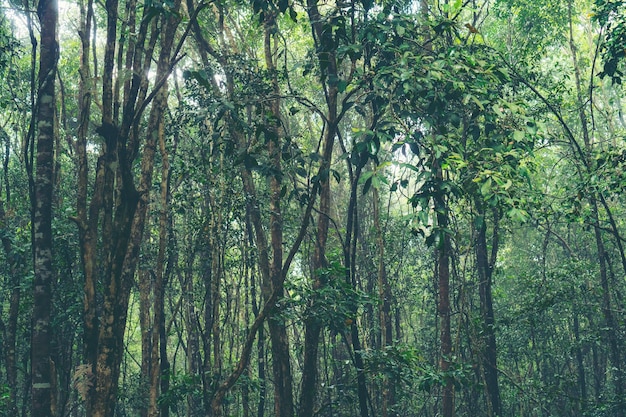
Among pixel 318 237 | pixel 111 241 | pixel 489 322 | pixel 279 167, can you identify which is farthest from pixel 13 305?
pixel 489 322

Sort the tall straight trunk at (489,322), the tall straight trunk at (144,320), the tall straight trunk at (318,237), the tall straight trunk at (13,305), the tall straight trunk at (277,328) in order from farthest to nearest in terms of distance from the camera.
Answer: the tall straight trunk at (489,322) < the tall straight trunk at (144,320) < the tall straight trunk at (13,305) < the tall straight trunk at (277,328) < the tall straight trunk at (318,237)

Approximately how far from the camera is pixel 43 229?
14.5ft

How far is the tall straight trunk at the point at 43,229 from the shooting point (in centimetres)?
429

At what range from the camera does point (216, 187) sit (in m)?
7.91

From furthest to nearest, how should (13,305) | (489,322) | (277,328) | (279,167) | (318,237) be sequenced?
(489,322), (13,305), (277,328), (318,237), (279,167)

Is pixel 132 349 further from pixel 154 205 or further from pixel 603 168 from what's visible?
pixel 603 168

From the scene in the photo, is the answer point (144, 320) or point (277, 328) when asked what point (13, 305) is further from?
point (277, 328)

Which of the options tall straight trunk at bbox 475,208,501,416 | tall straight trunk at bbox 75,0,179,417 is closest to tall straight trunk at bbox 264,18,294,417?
tall straight trunk at bbox 75,0,179,417

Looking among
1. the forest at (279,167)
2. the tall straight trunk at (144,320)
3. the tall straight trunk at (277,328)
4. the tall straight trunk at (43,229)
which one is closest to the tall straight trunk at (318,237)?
the forest at (279,167)

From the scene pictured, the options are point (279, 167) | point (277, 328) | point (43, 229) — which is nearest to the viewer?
point (43, 229)

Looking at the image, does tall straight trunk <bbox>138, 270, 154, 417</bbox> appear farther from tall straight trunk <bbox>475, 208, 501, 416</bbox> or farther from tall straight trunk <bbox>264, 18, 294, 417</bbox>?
tall straight trunk <bbox>475, 208, 501, 416</bbox>

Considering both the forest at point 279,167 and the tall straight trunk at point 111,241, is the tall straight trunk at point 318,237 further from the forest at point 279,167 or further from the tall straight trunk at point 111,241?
the tall straight trunk at point 111,241

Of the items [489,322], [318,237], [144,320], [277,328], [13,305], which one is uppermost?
[318,237]

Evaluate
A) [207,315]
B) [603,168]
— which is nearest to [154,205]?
[207,315]
